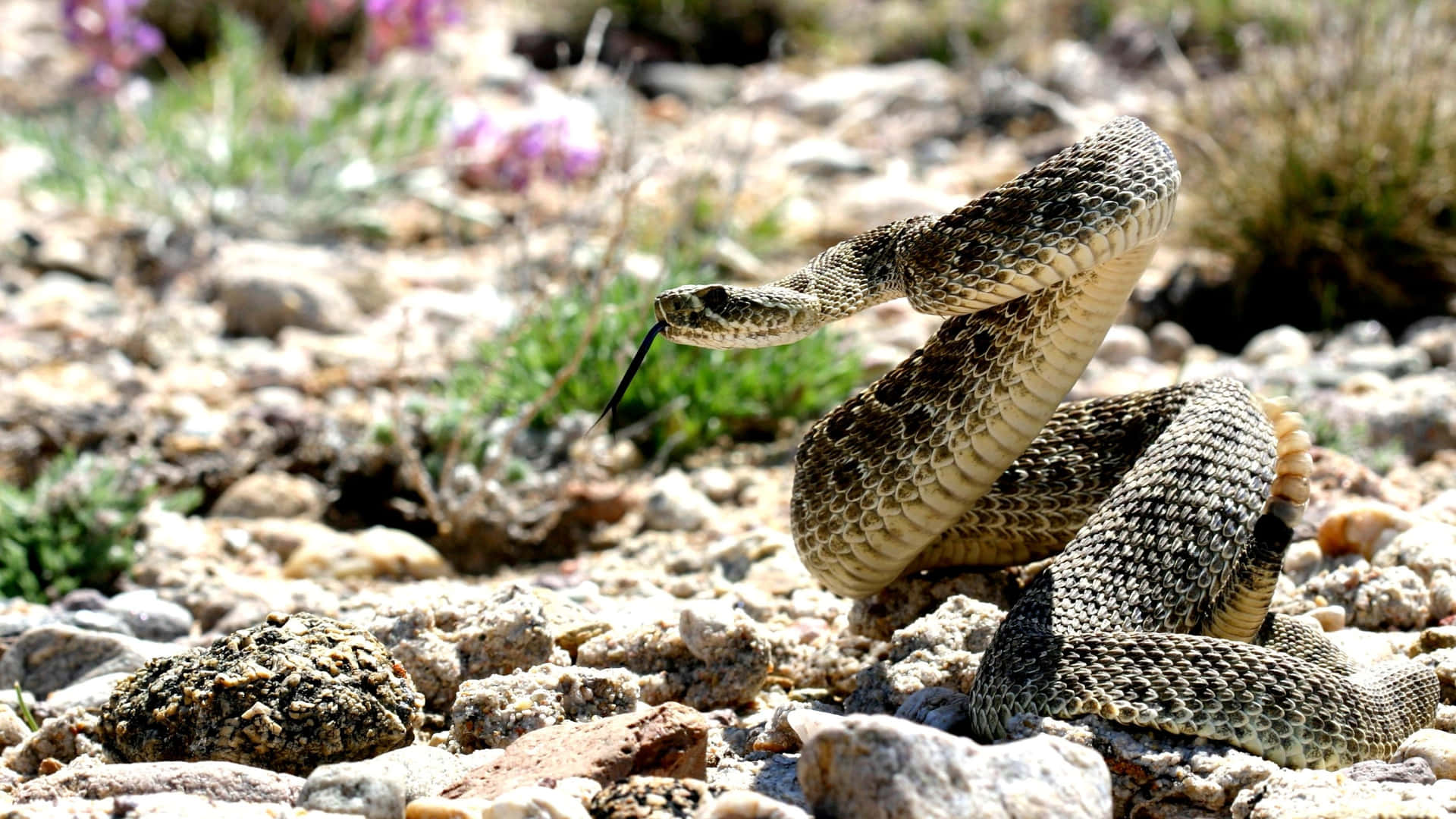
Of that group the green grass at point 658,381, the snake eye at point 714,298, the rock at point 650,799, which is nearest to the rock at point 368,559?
the green grass at point 658,381

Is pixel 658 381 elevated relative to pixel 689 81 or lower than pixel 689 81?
elevated

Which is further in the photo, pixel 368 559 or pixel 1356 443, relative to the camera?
pixel 1356 443

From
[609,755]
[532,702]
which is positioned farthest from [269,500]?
[609,755]

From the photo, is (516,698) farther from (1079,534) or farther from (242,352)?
(242,352)

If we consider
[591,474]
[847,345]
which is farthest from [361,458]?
[847,345]

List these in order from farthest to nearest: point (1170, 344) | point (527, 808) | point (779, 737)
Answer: point (1170, 344) < point (779, 737) < point (527, 808)

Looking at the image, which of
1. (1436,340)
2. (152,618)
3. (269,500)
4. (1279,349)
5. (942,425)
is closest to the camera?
(942,425)

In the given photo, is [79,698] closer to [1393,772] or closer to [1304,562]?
[1393,772]
